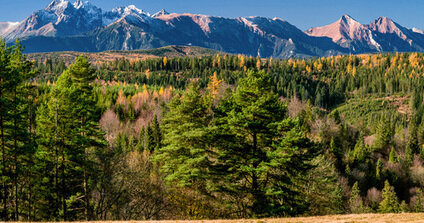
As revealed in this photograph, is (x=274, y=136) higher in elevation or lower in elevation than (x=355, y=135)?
higher

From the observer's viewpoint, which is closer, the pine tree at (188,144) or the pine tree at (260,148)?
the pine tree at (260,148)

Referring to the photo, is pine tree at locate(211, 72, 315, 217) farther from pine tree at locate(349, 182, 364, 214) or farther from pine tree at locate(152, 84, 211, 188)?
pine tree at locate(349, 182, 364, 214)

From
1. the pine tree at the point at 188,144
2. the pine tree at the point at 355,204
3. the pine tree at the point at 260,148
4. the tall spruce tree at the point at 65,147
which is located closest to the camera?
the pine tree at the point at 260,148

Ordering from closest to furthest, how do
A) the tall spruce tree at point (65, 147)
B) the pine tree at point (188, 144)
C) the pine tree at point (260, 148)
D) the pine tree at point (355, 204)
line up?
the pine tree at point (260, 148)
the tall spruce tree at point (65, 147)
the pine tree at point (188, 144)
the pine tree at point (355, 204)

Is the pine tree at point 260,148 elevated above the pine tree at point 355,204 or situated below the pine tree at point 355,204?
above

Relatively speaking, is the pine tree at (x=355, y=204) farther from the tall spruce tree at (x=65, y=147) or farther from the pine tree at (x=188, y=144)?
the tall spruce tree at (x=65, y=147)

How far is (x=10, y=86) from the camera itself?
1997 centimetres

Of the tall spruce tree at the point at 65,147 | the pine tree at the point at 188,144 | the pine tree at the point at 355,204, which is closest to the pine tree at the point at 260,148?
the pine tree at the point at 188,144

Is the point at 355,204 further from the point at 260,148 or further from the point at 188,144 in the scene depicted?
the point at 188,144

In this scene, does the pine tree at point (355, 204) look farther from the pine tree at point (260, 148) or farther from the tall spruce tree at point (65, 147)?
the tall spruce tree at point (65, 147)

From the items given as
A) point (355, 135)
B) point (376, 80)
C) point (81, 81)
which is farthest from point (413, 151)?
point (376, 80)

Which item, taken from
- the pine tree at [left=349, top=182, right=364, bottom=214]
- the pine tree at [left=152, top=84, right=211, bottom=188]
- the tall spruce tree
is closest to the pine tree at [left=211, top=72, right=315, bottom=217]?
the pine tree at [left=152, top=84, right=211, bottom=188]

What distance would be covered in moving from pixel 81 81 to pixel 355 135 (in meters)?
98.5

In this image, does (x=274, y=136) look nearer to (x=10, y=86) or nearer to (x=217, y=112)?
(x=217, y=112)
